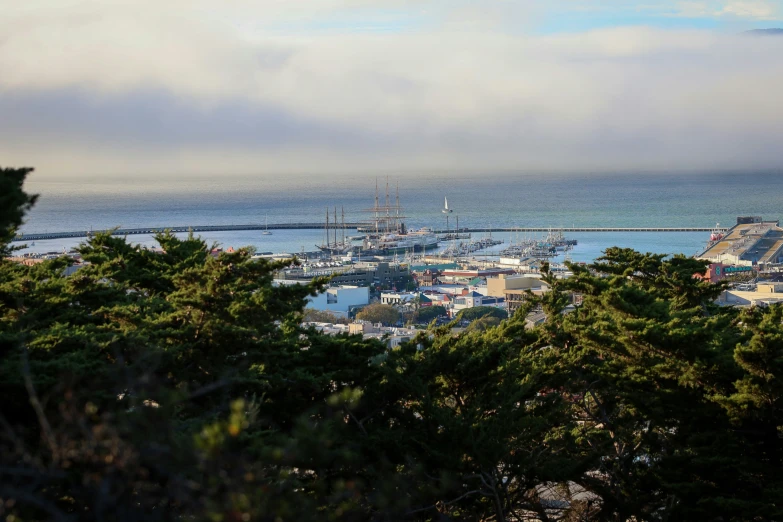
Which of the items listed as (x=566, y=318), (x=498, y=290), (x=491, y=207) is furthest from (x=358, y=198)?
(x=566, y=318)

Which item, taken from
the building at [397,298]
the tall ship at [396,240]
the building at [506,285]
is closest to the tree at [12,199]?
the building at [397,298]

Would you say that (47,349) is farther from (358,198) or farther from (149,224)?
(358,198)

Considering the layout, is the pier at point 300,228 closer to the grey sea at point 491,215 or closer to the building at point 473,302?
the grey sea at point 491,215

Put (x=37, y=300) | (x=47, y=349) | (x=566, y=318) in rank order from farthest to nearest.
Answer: (x=566, y=318)
(x=37, y=300)
(x=47, y=349)

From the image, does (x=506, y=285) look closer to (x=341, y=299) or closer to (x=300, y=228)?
(x=341, y=299)

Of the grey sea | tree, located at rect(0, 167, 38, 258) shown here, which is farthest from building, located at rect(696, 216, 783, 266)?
tree, located at rect(0, 167, 38, 258)

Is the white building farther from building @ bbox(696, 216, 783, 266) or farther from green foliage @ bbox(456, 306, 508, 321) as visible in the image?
building @ bbox(696, 216, 783, 266)
